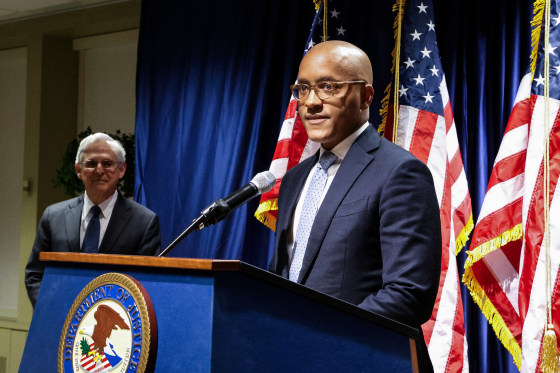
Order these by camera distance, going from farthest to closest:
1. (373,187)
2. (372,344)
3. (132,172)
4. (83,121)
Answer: (83,121) → (132,172) → (373,187) → (372,344)

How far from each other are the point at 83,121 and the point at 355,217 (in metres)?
5.16

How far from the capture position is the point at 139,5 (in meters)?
5.51

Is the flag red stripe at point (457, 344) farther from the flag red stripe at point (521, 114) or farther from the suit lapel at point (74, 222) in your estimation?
the suit lapel at point (74, 222)

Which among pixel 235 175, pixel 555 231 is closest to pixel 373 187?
pixel 555 231

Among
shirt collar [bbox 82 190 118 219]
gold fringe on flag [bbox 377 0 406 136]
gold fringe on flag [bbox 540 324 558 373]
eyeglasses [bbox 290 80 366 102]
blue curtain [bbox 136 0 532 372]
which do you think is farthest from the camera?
blue curtain [bbox 136 0 532 372]

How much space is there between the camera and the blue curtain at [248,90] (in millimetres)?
3607

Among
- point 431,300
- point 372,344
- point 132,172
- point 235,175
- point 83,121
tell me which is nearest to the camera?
point 372,344

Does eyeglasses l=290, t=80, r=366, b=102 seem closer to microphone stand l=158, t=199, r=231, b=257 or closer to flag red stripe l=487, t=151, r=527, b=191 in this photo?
microphone stand l=158, t=199, r=231, b=257

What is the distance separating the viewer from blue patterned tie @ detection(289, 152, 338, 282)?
5.87 feet

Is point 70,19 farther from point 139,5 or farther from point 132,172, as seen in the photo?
point 132,172

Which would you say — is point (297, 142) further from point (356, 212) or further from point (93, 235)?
point (356, 212)

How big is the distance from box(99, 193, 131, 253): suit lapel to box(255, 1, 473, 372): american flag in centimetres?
70

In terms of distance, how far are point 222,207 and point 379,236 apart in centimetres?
39

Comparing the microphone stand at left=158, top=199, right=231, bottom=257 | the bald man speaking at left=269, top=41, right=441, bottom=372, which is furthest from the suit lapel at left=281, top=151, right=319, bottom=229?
the microphone stand at left=158, top=199, right=231, bottom=257
